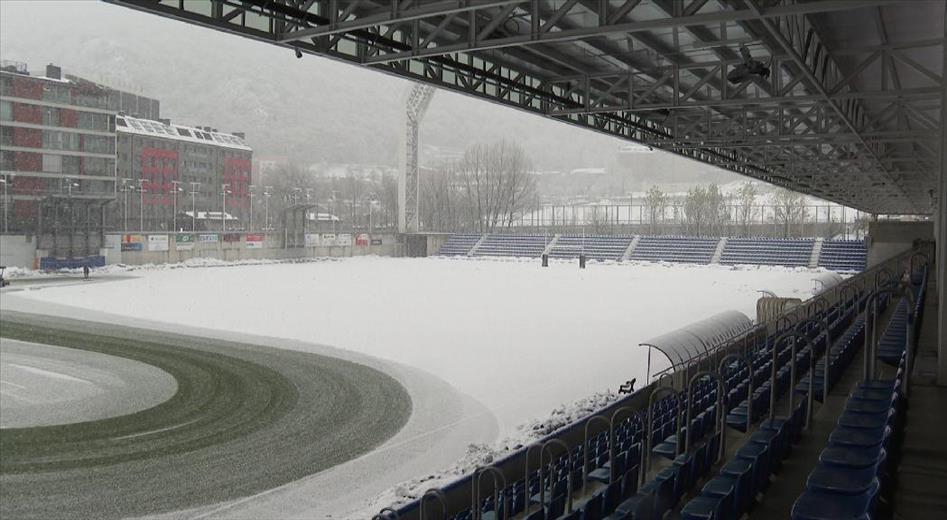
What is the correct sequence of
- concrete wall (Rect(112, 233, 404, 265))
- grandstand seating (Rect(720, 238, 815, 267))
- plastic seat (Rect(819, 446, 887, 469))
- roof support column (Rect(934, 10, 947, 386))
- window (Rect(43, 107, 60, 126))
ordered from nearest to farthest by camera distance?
1. plastic seat (Rect(819, 446, 887, 469))
2. roof support column (Rect(934, 10, 947, 386))
3. concrete wall (Rect(112, 233, 404, 265))
4. grandstand seating (Rect(720, 238, 815, 267))
5. window (Rect(43, 107, 60, 126))

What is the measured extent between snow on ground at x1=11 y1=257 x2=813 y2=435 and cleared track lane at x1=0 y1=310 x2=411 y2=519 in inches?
122

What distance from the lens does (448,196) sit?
14300cm

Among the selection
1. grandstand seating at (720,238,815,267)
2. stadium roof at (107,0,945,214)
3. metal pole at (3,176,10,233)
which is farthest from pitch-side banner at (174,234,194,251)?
grandstand seating at (720,238,815,267)

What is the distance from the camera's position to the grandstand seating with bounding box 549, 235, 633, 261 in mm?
84000

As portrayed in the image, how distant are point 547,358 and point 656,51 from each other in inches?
415

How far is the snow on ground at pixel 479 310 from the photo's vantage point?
23.1 meters

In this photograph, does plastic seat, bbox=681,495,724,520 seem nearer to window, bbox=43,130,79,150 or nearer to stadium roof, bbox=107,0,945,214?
stadium roof, bbox=107,0,945,214

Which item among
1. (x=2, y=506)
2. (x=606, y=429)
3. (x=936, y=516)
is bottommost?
(x=2, y=506)

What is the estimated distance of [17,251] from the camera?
62.9m

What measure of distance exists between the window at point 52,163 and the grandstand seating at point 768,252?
66.8 m

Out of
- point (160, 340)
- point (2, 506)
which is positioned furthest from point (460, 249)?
point (2, 506)

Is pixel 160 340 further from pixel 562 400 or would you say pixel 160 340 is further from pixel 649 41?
pixel 649 41

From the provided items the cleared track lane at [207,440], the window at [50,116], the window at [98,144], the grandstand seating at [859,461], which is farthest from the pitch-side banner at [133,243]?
the grandstand seating at [859,461]

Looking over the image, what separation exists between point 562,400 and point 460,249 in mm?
71617
